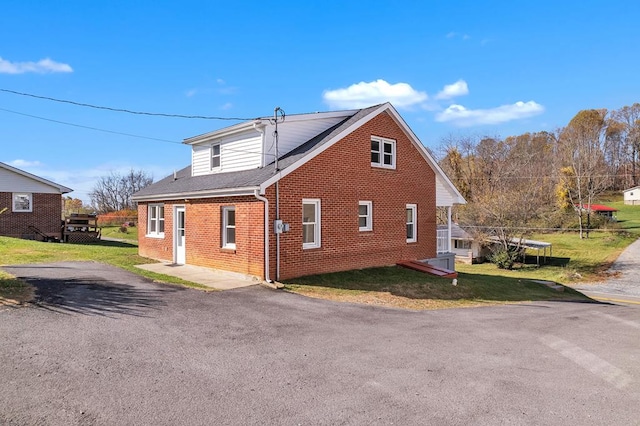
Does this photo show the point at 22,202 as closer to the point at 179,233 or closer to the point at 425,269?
the point at 179,233

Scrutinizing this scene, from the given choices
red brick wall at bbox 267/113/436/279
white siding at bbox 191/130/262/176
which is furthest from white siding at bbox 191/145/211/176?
red brick wall at bbox 267/113/436/279

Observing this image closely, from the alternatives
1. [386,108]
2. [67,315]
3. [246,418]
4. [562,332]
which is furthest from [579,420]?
[386,108]

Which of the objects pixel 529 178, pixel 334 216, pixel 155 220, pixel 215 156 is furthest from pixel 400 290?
pixel 529 178

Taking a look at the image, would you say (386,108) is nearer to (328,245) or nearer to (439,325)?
(328,245)

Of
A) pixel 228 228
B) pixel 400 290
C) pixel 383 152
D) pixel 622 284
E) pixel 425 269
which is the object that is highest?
pixel 383 152

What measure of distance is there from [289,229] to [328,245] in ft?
6.25

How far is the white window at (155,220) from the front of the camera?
17.3 m

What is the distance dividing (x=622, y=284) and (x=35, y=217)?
131ft

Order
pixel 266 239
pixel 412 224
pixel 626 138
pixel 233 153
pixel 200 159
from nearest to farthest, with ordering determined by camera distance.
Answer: pixel 266 239, pixel 233 153, pixel 200 159, pixel 412 224, pixel 626 138

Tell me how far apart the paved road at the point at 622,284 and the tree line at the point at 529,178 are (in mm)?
7345

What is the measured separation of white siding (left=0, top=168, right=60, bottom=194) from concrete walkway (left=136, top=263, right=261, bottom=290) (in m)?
16.6

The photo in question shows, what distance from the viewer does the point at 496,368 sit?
586 cm

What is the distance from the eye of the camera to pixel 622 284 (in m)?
29.0

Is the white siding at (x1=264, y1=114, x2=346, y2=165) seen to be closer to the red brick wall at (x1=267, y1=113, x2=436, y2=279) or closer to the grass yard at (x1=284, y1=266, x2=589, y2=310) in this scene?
the red brick wall at (x1=267, y1=113, x2=436, y2=279)
